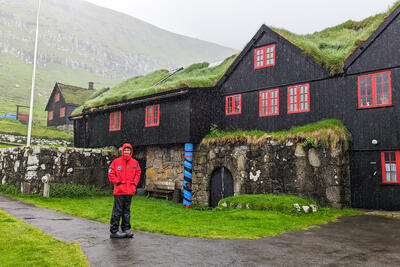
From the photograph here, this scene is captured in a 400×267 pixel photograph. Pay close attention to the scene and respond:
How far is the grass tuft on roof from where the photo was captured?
1545cm

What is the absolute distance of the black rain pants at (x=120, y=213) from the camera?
802cm

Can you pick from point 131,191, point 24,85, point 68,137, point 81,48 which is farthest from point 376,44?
point 81,48

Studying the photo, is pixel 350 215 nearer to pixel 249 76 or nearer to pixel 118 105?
pixel 249 76

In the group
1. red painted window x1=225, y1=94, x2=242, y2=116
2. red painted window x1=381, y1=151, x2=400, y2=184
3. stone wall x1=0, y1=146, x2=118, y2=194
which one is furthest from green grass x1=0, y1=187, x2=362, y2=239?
red painted window x1=225, y1=94, x2=242, y2=116

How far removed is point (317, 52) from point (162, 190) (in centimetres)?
1133

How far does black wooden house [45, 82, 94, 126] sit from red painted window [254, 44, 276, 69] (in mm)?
36992

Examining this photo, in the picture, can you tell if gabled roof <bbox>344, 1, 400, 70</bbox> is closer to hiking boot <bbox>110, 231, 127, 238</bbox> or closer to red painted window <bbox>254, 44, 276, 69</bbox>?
red painted window <bbox>254, 44, 276, 69</bbox>

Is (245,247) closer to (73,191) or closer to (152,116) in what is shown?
(73,191)

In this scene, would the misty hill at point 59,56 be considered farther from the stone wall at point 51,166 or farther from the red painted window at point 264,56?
the red painted window at point 264,56

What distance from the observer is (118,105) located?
22.5 m

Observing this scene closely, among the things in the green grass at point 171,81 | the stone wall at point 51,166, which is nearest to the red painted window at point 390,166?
the green grass at point 171,81

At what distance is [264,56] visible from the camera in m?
18.1

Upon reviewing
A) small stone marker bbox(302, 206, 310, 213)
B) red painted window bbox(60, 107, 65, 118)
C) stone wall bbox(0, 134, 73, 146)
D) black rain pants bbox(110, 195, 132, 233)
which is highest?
red painted window bbox(60, 107, 65, 118)

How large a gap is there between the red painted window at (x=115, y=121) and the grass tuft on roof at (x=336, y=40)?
459 inches
